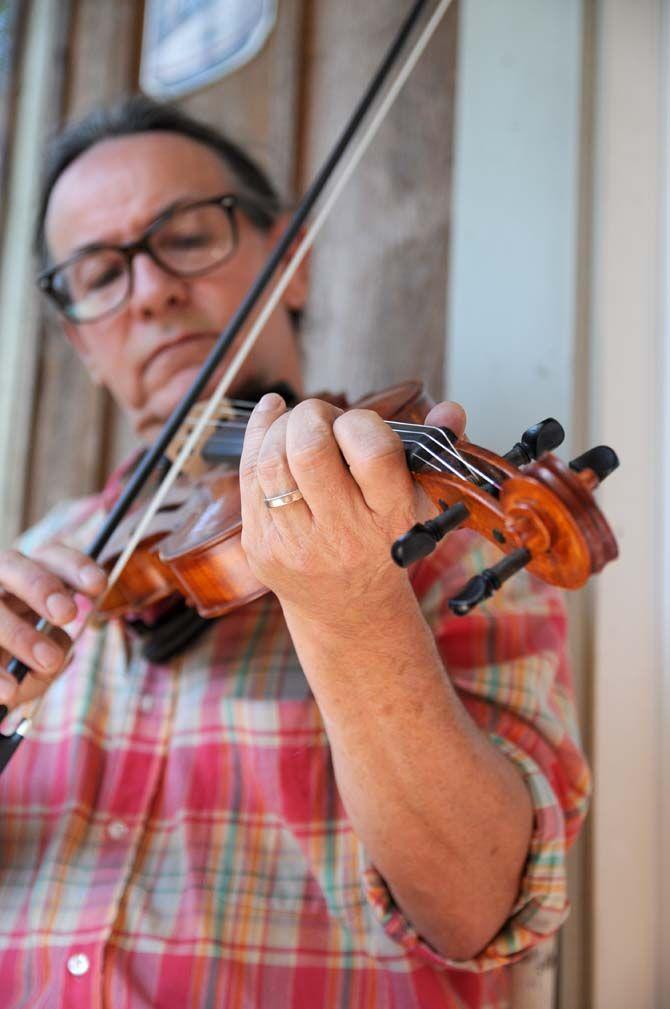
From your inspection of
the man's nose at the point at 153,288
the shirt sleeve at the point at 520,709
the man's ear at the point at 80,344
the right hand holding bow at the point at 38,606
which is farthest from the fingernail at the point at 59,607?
the man's ear at the point at 80,344

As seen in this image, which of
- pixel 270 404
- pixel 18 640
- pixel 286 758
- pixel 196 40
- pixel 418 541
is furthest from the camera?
pixel 196 40

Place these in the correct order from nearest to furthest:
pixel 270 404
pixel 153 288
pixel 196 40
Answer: pixel 270 404 < pixel 153 288 < pixel 196 40

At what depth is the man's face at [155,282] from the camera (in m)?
1.06

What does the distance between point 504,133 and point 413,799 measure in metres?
0.72

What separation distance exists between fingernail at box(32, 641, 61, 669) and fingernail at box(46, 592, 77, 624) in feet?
0.07

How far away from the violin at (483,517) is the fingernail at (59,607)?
89mm

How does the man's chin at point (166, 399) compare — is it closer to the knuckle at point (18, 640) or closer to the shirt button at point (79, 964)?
the knuckle at point (18, 640)

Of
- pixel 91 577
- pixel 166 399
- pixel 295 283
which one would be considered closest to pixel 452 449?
pixel 91 577

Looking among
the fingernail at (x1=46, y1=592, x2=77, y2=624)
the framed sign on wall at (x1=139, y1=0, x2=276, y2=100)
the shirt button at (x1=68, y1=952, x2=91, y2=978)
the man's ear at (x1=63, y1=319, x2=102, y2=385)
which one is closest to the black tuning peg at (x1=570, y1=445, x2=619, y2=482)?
the fingernail at (x1=46, y1=592, x2=77, y2=624)

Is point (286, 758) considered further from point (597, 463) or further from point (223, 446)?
point (597, 463)

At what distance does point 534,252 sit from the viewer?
3.33ft

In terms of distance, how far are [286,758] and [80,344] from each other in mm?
678

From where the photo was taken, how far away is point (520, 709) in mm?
803

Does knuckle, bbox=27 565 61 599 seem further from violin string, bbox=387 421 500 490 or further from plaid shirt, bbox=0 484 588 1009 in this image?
violin string, bbox=387 421 500 490
